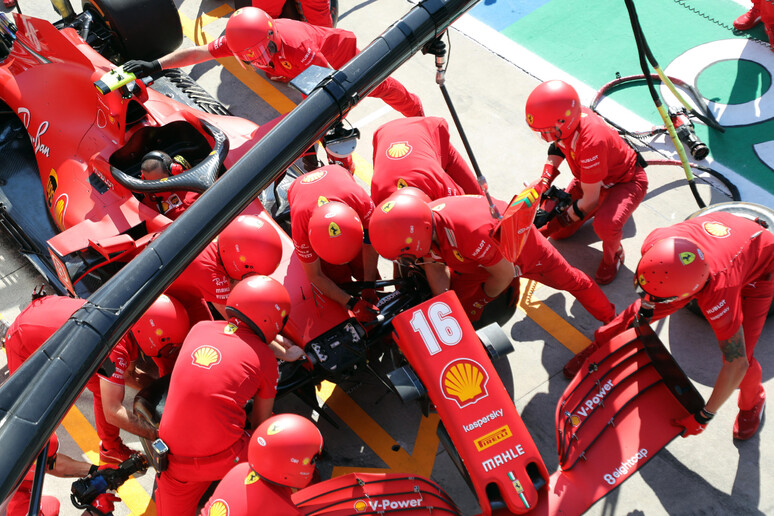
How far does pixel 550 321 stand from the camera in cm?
585

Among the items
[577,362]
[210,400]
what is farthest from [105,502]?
[577,362]

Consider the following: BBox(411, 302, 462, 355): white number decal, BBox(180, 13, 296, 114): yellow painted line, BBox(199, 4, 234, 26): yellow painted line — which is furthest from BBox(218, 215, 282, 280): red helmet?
BBox(199, 4, 234, 26): yellow painted line

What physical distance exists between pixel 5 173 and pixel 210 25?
3505 millimetres

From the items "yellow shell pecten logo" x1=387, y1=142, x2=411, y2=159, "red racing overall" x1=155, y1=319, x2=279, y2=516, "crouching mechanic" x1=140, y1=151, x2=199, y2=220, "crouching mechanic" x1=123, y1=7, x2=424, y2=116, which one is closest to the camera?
"red racing overall" x1=155, y1=319, x2=279, y2=516

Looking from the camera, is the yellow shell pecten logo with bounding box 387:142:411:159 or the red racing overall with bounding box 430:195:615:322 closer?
the red racing overall with bounding box 430:195:615:322

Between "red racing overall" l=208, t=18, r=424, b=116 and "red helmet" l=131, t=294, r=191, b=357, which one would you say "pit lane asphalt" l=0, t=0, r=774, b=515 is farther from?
"red helmet" l=131, t=294, r=191, b=357

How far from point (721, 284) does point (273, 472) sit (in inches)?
110

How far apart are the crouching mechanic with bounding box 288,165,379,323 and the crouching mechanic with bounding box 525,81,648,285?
1.49 m

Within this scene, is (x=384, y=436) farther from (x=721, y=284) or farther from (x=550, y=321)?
(x=721, y=284)

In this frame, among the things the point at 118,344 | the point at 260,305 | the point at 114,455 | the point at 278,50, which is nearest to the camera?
the point at 260,305

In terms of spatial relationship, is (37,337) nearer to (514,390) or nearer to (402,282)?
(402,282)

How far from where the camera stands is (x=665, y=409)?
425cm

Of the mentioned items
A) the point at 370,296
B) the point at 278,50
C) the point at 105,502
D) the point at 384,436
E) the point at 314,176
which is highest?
the point at 278,50

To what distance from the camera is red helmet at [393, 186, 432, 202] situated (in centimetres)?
471
